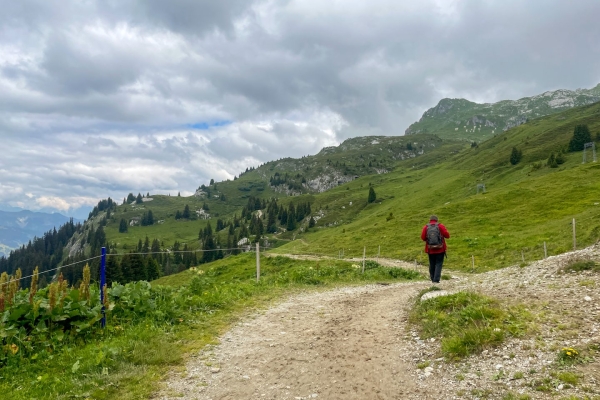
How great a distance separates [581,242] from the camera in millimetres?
29297

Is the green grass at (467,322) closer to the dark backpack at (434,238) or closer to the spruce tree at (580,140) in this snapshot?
the dark backpack at (434,238)

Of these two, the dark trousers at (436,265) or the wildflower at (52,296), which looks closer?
the wildflower at (52,296)

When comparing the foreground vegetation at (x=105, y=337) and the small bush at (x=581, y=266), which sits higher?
the small bush at (x=581, y=266)

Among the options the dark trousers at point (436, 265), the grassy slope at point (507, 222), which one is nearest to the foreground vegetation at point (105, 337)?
the dark trousers at point (436, 265)

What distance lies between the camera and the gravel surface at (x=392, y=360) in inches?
253

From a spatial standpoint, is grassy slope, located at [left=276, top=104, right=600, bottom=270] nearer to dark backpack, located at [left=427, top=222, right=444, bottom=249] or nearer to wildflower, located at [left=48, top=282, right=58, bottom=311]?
dark backpack, located at [left=427, top=222, right=444, bottom=249]

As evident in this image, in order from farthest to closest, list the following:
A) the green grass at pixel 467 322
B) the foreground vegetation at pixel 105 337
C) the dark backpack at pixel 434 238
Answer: the dark backpack at pixel 434 238 < the green grass at pixel 467 322 < the foreground vegetation at pixel 105 337

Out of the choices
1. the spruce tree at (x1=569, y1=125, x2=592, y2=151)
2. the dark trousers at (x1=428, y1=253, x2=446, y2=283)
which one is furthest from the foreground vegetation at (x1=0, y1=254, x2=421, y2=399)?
the spruce tree at (x1=569, y1=125, x2=592, y2=151)

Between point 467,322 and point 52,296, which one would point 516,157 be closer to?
point 467,322

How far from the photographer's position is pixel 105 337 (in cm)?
1038

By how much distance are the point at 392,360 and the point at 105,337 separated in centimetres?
818

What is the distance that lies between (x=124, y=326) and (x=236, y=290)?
634 cm

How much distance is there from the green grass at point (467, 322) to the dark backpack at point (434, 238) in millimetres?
6002

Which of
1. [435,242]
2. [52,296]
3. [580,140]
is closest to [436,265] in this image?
[435,242]
